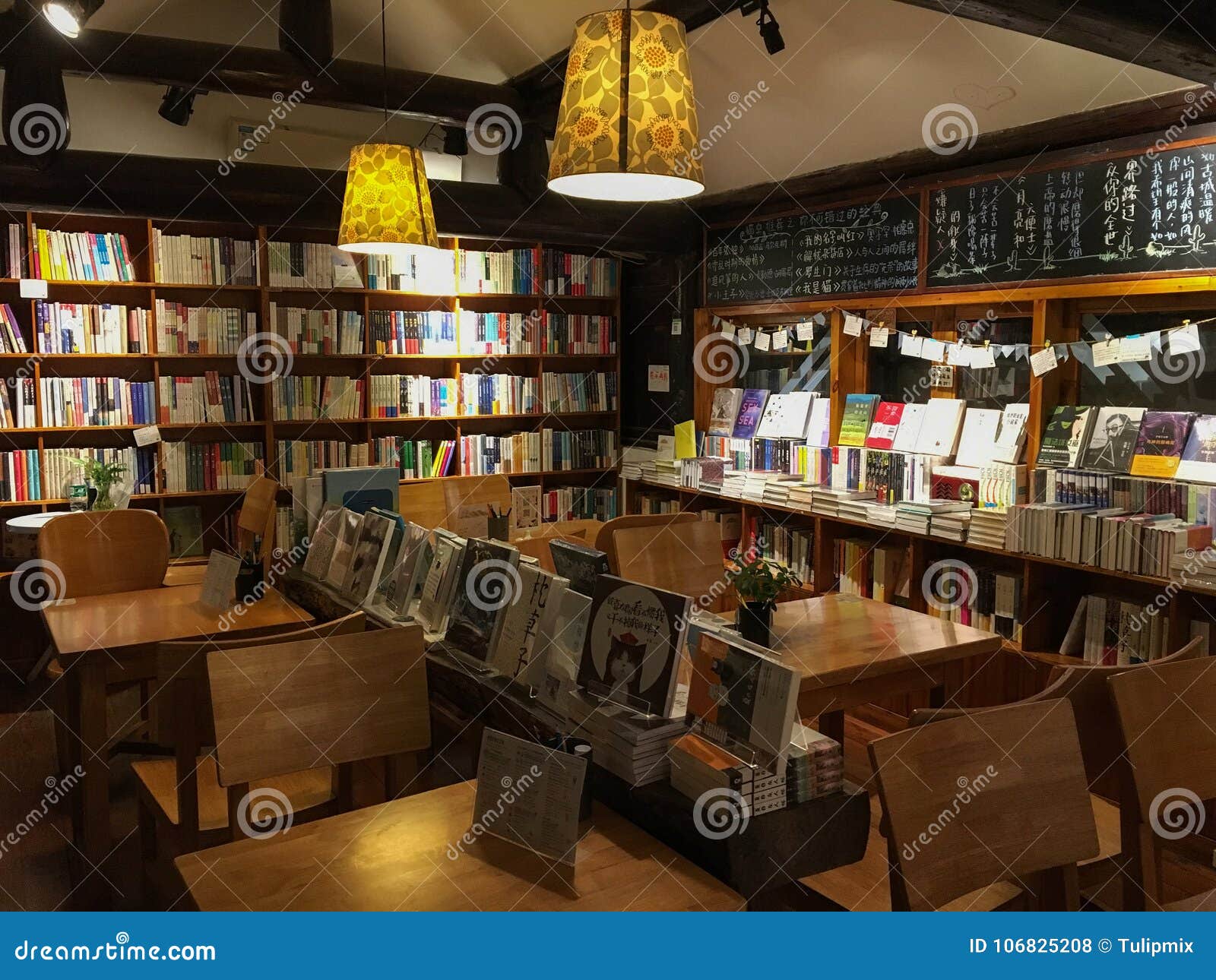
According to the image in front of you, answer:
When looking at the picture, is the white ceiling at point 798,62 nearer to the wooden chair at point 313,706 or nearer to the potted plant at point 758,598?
the potted plant at point 758,598

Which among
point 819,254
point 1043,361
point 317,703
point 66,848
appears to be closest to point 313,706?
point 317,703

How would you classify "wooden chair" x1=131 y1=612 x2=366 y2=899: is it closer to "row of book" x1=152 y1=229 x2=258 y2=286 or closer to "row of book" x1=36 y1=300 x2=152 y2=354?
"row of book" x1=36 y1=300 x2=152 y2=354

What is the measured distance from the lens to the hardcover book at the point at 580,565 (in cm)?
255

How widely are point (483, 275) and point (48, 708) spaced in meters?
3.46

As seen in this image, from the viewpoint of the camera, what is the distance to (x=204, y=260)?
567 centimetres

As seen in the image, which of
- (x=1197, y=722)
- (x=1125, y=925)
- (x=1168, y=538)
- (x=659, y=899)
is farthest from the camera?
(x=1168, y=538)

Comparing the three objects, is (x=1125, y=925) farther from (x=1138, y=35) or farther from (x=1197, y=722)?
(x=1138, y=35)

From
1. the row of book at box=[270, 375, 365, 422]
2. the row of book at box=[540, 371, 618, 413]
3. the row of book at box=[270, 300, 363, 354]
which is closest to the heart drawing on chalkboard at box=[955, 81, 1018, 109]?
the row of book at box=[540, 371, 618, 413]

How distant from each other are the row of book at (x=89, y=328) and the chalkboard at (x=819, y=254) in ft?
10.9

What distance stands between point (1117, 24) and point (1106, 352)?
1494mm

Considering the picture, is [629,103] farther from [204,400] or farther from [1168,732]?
[204,400]

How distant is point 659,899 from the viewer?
1.72 metres

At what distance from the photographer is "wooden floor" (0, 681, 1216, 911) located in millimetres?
2291

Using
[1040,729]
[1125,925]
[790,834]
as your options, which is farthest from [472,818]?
[1125,925]
